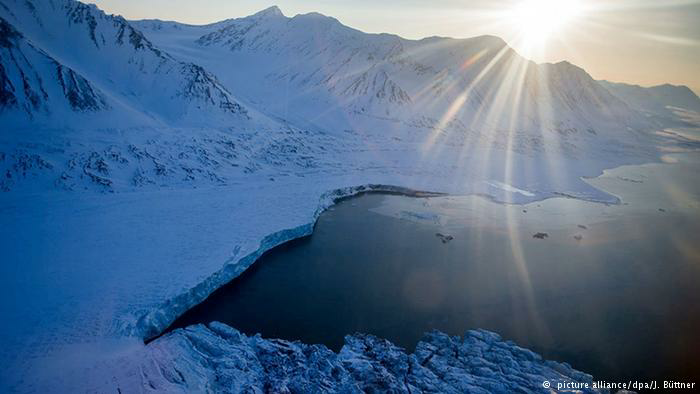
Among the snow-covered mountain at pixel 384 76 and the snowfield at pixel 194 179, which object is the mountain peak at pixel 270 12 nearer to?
the snow-covered mountain at pixel 384 76

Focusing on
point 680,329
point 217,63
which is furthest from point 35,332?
point 217,63

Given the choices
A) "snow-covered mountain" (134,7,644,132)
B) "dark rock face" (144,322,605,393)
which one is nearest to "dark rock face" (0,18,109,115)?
"dark rock face" (144,322,605,393)

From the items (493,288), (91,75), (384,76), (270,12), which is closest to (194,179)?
(91,75)

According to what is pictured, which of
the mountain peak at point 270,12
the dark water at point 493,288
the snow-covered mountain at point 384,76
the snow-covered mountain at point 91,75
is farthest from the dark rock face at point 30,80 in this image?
the mountain peak at point 270,12

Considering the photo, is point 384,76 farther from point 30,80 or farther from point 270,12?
point 30,80

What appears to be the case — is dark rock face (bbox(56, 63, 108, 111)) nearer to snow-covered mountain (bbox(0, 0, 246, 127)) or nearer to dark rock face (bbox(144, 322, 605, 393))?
snow-covered mountain (bbox(0, 0, 246, 127))

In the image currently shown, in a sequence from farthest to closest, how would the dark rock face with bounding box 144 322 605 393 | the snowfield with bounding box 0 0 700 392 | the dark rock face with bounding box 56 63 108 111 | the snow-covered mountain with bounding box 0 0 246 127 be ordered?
the dark rock face with bounding box 56 63 108 111, the snow-covered mountain with bounding box 0 0 246 127, the snowfield with bounding box 0 0 700 392, the dark rock face with bounding box 144 322 605 393

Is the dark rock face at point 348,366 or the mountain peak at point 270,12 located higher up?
the mountain peak at point 270,12
